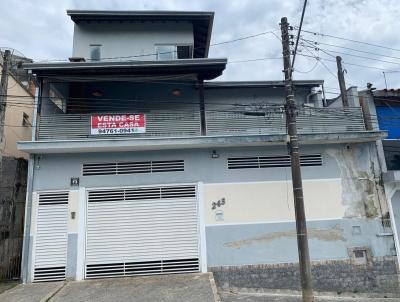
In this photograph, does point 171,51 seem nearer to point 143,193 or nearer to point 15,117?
point 143,193

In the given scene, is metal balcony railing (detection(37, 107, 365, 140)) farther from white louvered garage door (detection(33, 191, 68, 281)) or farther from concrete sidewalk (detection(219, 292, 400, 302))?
concrete sidewalk (detection(219, 292, 400, 302))

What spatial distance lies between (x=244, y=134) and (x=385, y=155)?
5664 millimetres

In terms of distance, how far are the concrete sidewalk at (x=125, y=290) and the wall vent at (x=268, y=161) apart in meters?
3.76

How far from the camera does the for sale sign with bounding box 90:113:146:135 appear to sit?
1111 centimetres

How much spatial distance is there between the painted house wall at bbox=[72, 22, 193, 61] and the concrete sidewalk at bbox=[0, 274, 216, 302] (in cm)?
1005

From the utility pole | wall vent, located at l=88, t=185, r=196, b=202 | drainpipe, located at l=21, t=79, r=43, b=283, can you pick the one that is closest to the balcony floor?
drainpipe, located at l=21, t=79, r=43, b=283

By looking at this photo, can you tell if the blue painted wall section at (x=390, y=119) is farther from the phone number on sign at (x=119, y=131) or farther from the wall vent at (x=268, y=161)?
the phone number on sign at (x=119, y=131)

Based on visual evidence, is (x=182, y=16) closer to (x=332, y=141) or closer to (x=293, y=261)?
(x=332, y=141)

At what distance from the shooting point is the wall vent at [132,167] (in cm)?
1131

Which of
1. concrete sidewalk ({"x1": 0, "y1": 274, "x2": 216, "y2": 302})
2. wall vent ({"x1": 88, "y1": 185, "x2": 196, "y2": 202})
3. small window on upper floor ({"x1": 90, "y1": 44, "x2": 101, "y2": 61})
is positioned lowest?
concrete sidewalk ({"x1": 0, "y1": 274, "x2": 216, "y2": 302})

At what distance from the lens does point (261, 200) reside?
11.4 meters

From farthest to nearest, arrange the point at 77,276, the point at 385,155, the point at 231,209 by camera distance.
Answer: the point at 385,155, the point at 231,209, the point at 77,276

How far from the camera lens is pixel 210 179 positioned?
1144 centimetres

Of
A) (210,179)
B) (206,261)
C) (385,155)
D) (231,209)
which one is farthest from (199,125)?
(385,155)
